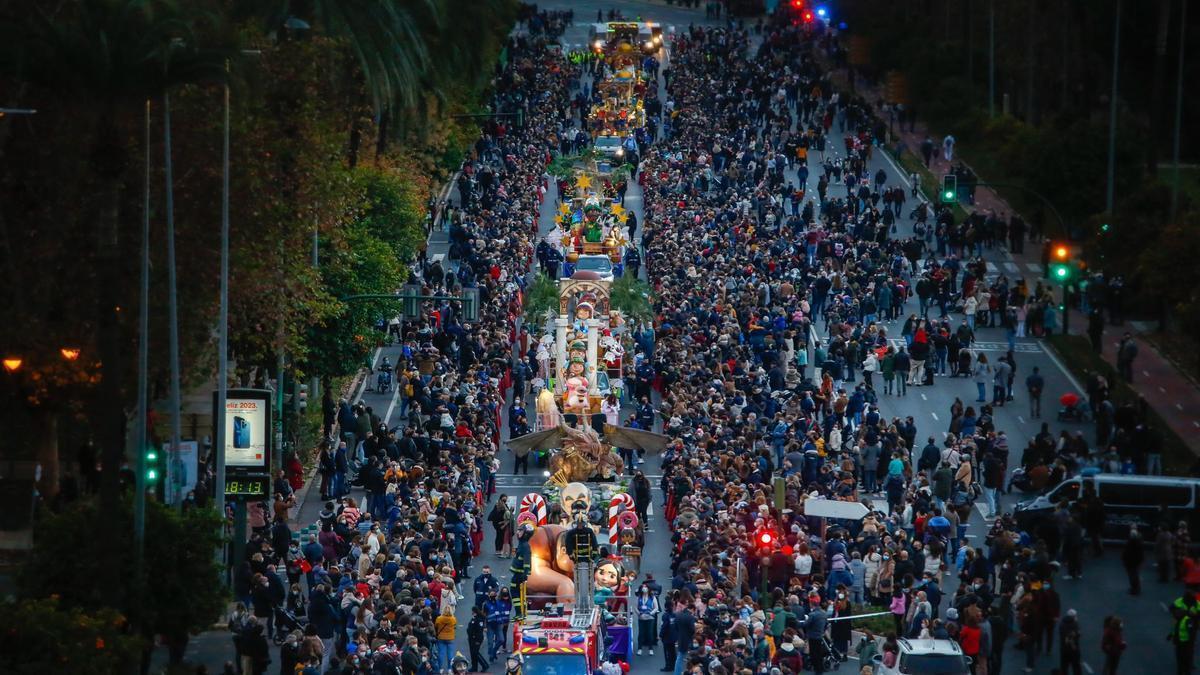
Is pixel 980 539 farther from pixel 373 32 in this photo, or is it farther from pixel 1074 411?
pixel 373 32

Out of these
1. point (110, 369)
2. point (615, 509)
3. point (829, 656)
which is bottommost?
point (829, 656)

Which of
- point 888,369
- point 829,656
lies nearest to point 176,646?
point 829,656

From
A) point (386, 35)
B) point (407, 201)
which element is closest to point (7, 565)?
point (386, 35)

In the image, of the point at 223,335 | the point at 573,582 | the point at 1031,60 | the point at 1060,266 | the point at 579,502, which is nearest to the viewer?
the point at 573,582

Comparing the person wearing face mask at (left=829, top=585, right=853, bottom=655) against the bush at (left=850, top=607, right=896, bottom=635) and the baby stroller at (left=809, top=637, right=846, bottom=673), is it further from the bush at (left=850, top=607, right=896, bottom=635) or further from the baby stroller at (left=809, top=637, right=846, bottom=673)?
the bush at (left=850, top=607, right=896, bottom=635)

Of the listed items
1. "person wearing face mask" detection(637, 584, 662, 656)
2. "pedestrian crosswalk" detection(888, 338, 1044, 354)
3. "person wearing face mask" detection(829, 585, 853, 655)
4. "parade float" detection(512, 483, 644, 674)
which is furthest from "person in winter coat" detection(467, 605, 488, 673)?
"pedestrian crosswalk" detection(888, 338, 1044, 354)
